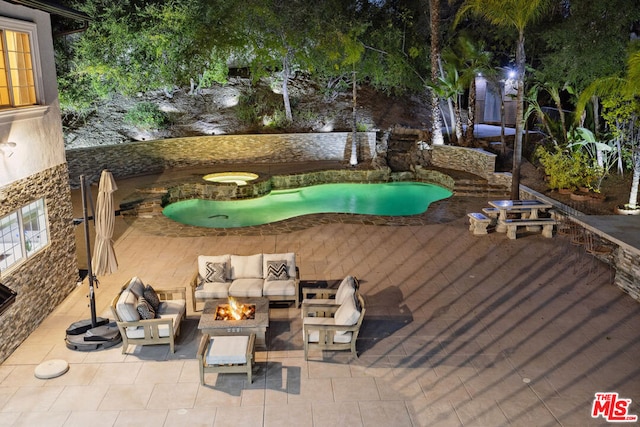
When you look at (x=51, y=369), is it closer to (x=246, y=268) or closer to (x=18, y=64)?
(x=246, y=268)

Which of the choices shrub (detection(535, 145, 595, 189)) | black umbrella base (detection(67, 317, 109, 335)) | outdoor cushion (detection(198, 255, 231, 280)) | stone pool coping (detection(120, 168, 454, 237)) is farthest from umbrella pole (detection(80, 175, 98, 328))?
shrub (detection(535, 145, 595, 189))

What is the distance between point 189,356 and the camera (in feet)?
30.0

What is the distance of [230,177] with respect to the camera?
2278 cm

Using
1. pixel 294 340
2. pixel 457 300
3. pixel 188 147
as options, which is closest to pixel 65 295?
pixel 294 340

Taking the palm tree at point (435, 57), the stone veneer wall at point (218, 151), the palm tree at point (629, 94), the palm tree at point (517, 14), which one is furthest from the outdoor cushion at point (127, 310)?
the palm tree at point (435, 57)

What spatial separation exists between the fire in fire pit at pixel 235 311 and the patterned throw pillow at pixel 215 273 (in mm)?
1211

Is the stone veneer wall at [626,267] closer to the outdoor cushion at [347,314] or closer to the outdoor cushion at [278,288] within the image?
the outdoor cushion at [347,314]

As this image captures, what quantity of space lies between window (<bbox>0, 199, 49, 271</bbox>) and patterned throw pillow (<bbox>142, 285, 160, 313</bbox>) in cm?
219

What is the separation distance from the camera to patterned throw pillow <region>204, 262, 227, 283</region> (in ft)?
36.8

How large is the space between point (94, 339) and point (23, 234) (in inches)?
91.4

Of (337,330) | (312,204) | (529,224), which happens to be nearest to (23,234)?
(337,330)

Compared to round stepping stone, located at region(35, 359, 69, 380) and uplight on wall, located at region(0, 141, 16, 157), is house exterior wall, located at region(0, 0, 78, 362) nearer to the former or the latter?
uplight on wall, located at region(0, 141, 16, 157)

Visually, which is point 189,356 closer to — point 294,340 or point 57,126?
point 294,340

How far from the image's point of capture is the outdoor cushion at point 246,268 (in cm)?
1143
